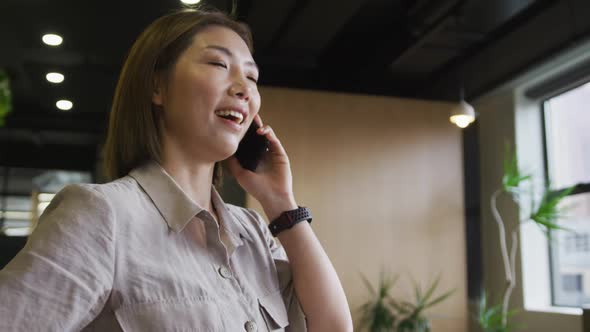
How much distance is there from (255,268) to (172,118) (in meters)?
0.25

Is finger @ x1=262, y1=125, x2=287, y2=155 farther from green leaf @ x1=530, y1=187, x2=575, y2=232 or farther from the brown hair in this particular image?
green leaf @ x1=530, y1=187, x2=575, y2=232

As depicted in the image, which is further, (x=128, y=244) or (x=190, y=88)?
(x=190, y=88)

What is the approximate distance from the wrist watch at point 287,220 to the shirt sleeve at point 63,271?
14.3 inches

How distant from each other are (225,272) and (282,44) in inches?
215

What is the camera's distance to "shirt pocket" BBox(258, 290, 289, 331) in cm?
95

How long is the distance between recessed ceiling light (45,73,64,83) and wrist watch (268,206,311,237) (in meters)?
4.64

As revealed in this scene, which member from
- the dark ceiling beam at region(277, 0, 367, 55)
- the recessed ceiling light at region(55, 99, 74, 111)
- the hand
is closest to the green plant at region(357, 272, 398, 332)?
the dark ceiling beam at region(277, 0, 367, 55)

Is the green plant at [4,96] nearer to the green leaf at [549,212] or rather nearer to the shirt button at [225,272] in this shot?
the shirt button at [225,272]

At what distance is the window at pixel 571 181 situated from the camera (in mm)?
6195

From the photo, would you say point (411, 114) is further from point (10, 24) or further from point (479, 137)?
point (10, 24)

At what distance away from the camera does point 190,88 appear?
986 millimetres

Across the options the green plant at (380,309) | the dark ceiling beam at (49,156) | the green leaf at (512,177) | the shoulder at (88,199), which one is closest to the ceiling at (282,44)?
the dark ceiling beam at (49,156)

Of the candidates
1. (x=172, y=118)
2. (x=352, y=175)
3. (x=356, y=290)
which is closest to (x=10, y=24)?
(x=352, y=175)

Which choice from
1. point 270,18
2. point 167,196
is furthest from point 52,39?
point 167,196
